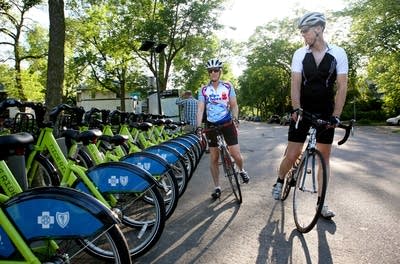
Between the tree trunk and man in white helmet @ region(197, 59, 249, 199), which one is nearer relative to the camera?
man in white helmet @ region(197, 59, 249, 199)

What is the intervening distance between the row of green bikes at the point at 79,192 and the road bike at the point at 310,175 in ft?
4.41

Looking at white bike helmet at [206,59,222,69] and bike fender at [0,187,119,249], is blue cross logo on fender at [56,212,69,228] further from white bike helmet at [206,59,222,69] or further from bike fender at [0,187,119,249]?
white bike helmet at [206,59,222,69]

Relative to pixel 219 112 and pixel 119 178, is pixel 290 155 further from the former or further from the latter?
pixel 119 178

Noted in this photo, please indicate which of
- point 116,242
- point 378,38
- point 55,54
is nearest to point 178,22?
point 378,38

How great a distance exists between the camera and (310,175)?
4621 millimetres

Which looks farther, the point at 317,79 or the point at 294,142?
the point at 294,142

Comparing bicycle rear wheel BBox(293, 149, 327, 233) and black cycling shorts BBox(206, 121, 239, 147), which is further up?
black cycling shorts BBox(206, 121, 239, 147)

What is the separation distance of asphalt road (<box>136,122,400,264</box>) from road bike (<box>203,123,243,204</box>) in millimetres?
208

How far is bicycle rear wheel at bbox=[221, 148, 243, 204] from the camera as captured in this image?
5875 mm

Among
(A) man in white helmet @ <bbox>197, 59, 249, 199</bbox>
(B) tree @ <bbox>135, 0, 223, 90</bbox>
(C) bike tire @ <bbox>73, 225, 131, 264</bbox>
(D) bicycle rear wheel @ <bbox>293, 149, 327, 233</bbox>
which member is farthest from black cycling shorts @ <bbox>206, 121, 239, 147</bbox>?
(B) tree @ <bbox>135, 0, 223, 90</bbox>

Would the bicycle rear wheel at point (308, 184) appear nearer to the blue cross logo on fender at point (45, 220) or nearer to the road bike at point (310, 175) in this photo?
the road bike at point (310, 175)

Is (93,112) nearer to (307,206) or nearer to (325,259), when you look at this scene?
(307,206)

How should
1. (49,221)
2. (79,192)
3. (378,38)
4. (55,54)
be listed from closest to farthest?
1. (49,221)
2. (79,192)
3. (55,54)
4. (378,38)

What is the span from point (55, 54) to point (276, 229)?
4337 mm
